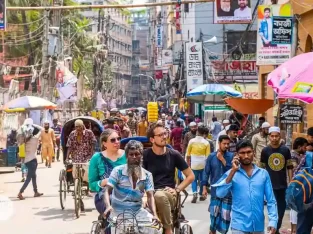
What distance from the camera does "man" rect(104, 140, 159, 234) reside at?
6.68m

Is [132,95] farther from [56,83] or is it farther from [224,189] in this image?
[224,189]

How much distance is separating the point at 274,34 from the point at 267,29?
27.6 inches

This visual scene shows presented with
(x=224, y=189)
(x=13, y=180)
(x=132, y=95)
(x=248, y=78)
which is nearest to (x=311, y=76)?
(x=224, y=189)

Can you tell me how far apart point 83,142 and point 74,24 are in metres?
36.5

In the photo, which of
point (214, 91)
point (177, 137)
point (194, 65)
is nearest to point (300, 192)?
point (177, 137)

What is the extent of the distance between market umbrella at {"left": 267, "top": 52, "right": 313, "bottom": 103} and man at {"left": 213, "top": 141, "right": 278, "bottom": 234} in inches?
79.4

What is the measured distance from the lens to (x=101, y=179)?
7.77 metres

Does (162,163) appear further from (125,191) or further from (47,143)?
(47,143)

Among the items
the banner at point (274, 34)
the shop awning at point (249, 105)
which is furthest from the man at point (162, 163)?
the shop awning at point (249, 105)

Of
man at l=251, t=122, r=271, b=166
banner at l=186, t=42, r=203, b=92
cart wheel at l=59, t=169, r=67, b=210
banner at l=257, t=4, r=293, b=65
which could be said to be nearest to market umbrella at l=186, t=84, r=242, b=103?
banner at l=257, t=4, r=293, b=65

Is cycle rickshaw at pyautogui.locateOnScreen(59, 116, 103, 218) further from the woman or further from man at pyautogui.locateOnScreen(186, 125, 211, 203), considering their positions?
the woman

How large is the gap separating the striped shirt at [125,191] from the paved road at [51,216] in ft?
15.2

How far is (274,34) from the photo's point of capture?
15.1 m

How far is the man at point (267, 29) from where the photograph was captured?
50.8 ft
